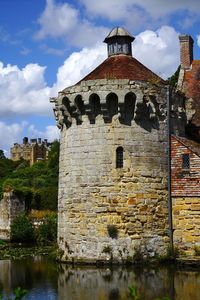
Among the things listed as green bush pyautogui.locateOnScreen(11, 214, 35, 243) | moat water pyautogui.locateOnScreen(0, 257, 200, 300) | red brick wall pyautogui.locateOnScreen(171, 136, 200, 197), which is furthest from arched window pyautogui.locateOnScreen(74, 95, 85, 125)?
green bush pyautogui.locateOnScreen(11, 214, 35, 243)

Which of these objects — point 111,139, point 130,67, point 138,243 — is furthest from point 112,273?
point 130,67

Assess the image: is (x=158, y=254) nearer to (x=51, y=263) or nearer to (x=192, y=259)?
(x=192, y=259)

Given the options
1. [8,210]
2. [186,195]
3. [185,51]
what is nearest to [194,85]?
[185,51]

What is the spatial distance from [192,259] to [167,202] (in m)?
2.11

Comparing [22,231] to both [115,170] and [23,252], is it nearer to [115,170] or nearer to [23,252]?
[23,252]

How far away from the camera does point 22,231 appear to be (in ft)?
98.3

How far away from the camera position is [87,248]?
18391mm

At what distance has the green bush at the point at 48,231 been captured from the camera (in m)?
28.6

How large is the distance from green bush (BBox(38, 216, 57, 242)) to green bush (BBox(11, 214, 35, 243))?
860 mm

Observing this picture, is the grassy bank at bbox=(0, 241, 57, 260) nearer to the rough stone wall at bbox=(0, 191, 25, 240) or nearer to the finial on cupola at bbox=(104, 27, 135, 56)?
the rough stone wall at bbox=(0, 191, 25, 240)

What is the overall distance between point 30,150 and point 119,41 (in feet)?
269

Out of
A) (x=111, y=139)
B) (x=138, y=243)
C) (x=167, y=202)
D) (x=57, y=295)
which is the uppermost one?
(x=111, y=139)

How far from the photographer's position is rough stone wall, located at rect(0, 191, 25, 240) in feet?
103

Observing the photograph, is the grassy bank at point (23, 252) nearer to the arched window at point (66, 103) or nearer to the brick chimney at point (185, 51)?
the arched window at point (66, 103)
